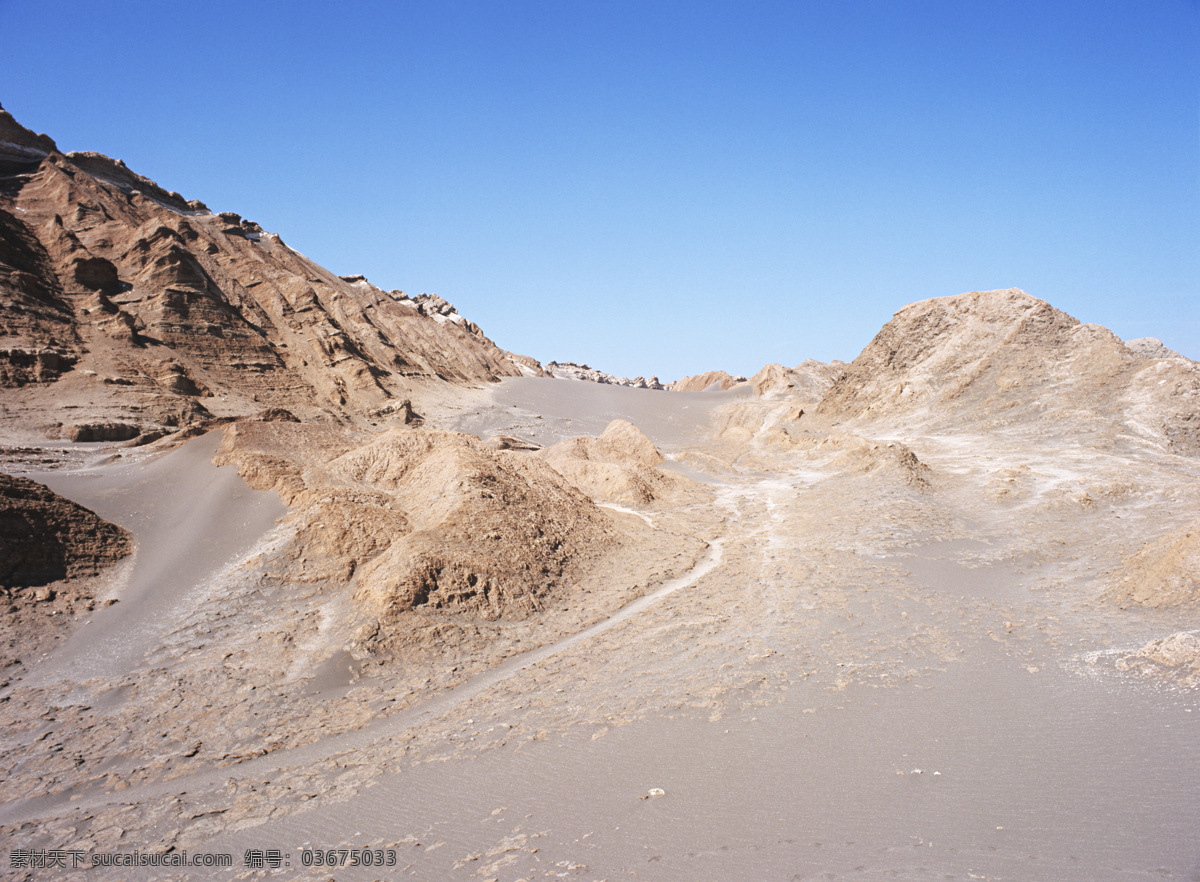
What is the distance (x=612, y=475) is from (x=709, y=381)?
159ft

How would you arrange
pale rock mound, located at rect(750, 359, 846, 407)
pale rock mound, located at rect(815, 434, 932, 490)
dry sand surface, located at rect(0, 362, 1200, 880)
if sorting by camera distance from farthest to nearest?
pale rock mound, located at rect(750, 359, 846, 407), pale rock mound, located at rect(815, 434, 932, 490), dry sand surface, located at rect(0, 362, 1200, 880)

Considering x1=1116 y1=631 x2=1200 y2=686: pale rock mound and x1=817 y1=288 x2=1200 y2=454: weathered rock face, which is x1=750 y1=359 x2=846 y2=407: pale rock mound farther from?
x1=1116 y1=631 x2=1200 y2=686: pale rock mound

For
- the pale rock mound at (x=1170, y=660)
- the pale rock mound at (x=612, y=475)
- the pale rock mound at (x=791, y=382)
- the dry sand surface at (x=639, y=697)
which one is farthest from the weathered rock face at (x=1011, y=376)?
the pale rock mound at (x=1170, y=660)

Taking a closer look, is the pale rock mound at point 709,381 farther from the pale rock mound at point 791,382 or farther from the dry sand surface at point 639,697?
the dry sand surface at point 639,697

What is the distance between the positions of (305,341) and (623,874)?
38.0 meters

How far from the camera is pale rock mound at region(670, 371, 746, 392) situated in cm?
6090

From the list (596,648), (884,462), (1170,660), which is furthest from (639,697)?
(884,462)

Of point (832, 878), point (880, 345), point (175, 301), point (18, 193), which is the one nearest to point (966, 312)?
point (880, 345)

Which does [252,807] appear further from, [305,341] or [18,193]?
[18,193]

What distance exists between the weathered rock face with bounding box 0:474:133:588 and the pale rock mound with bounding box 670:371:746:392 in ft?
170

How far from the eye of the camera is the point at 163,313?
1203 inches

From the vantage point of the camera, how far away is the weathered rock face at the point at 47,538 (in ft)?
32.3

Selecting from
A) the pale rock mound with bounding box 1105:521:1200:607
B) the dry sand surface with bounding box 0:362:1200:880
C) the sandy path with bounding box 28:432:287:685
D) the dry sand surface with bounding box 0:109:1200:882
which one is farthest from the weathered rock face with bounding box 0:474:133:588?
the pale rock mound with bounding box 1105:521:1200:607

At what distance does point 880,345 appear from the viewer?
3403cm
